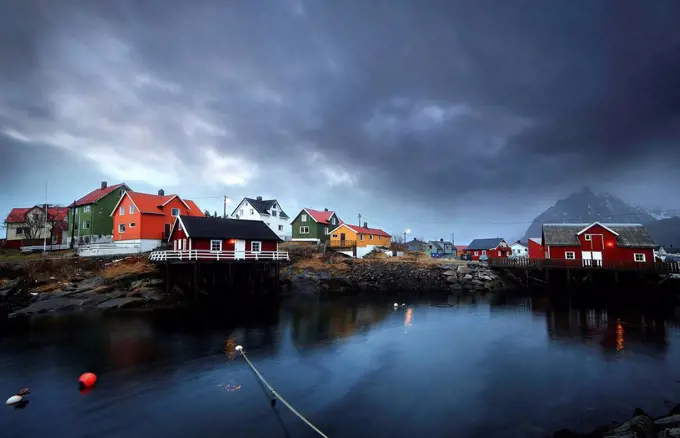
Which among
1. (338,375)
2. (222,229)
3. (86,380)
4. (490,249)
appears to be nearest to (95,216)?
(222,229)

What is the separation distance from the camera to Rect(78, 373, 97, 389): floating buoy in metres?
15.6

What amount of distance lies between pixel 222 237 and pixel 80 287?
14.8m

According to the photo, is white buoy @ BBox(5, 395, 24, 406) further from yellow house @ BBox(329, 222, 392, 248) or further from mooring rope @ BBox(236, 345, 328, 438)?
yellow house @ BBox(329, 222, 392, 248)

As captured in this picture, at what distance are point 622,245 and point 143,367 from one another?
56206 millimetres

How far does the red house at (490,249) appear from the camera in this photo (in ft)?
275

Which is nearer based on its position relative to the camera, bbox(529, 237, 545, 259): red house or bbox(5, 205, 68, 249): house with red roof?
bbox(5, 205, 68, 249): house with red roof

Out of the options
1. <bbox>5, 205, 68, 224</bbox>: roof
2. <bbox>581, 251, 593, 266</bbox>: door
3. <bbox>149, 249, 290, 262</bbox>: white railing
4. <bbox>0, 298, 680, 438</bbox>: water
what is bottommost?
<bbox>0, 298, 680, 438</bbox>: water

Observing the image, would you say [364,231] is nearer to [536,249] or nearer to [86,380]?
[536,249]

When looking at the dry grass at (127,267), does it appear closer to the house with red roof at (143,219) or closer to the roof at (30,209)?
the house with red roof at (143,219)

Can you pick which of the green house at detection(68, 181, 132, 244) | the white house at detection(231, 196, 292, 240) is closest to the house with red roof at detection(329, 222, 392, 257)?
the white house at detection(231, 196, 292, 240)

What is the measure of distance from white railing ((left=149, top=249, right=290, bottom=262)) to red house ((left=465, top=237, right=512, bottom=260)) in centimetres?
5901

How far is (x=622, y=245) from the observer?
46.2m

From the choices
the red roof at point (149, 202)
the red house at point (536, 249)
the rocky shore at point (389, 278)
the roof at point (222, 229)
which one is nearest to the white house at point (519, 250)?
the red house at point (536, 249)

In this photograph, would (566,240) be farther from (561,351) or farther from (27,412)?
(27,412)
